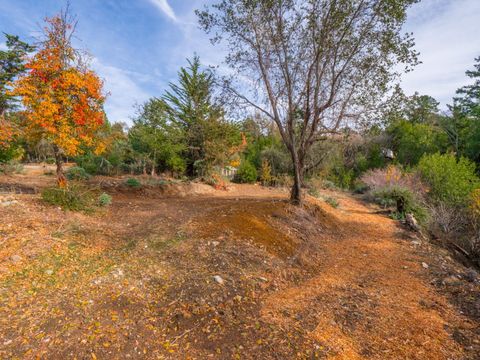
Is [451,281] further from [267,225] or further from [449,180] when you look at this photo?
[449,180]

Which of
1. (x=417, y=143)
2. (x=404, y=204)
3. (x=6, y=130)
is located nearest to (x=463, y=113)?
(x=417, y=143)

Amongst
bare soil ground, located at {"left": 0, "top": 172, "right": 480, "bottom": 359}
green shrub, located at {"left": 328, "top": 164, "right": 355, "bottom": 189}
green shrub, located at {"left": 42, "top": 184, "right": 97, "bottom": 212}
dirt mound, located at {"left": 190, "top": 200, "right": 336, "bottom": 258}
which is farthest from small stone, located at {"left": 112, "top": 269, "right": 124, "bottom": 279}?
green shrub, located at {"left": 328, "top": 164, "right": 355, "bottom": 189}

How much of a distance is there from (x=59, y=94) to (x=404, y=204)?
11.2 meters

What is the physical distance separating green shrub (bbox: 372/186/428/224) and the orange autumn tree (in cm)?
1003

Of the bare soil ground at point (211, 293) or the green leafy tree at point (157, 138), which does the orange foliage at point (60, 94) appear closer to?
the bare soil ground at point (211, 293)

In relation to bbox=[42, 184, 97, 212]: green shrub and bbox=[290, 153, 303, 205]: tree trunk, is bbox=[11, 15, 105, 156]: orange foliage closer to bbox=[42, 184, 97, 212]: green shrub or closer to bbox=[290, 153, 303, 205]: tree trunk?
bbox=[42, 184, 97, 212]: green shrub

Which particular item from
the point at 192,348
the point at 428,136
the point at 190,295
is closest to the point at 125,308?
the point at 190,295

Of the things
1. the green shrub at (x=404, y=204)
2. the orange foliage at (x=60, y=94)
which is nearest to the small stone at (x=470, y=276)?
the green shrub at (x=404, y=204)

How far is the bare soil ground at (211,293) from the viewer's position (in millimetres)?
2068

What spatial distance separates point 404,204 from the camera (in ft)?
28.6

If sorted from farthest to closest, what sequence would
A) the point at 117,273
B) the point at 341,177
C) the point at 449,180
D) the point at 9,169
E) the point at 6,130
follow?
1. the point at 341,177
2. the point at 9,169
3. the point at 449,180
4. the point at 6,130
5. the point at 117,273

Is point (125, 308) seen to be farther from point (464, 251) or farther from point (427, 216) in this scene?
point (427, 216)

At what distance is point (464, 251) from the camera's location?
19.8 ft

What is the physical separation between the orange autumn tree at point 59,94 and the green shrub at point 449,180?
11.9 m
